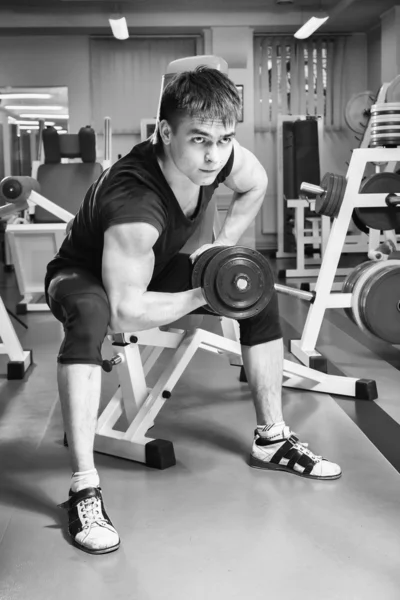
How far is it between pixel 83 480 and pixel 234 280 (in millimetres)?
583

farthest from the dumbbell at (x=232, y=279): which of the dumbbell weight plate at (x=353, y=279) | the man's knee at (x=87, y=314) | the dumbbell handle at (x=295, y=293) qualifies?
the dumbbell weight plate at (x=353, y=279)

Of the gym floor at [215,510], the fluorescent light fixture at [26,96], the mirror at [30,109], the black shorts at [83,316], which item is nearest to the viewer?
the gym floor at [215,510]

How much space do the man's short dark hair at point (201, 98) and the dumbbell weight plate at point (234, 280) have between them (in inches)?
12.5

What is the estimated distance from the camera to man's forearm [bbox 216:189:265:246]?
83.5 inches

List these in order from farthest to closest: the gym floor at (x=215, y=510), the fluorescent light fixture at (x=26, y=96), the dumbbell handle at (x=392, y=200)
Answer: the fluorescent light fixture at (x=26, y=96)
the dumbbell handle at (x=392, y=200)
the gym floor at (x=215, y=510)

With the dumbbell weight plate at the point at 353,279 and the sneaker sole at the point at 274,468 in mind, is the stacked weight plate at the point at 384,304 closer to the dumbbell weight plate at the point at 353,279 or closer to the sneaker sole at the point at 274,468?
the dumbbell weight plate at the point at 353,279

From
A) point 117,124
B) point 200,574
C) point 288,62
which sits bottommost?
point 200,574

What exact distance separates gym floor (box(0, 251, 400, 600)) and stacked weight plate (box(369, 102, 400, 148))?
1007 mm

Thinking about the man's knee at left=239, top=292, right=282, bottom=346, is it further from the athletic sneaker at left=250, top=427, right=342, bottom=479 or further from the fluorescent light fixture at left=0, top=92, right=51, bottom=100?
the fluorescent light fixture at left=0, top=92, right=51, bottom=100

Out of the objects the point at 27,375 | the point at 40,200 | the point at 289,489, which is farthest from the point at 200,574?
the point at 40,200

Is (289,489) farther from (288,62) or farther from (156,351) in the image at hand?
(288,62)

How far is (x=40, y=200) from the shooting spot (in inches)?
175

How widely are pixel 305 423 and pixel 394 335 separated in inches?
21.1

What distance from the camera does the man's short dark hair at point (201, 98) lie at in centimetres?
162
